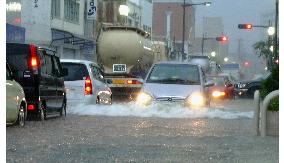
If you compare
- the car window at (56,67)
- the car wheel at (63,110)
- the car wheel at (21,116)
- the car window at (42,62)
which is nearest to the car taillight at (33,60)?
the car window at (42,62)

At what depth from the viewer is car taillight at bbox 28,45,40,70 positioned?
1712 centimetres

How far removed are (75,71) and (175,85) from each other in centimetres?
314

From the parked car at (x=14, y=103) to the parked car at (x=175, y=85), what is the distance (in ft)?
16.3

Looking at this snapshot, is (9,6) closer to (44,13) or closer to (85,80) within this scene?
(44,13)

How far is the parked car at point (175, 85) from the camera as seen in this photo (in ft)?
65.9

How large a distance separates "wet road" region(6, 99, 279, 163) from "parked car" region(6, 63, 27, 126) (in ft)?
0.84

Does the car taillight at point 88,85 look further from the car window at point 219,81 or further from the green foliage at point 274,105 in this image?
the car window at point 219,81

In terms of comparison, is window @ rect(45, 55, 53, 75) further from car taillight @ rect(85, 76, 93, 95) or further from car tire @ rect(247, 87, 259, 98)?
car tire @ rect(247, 87, 259, 98)

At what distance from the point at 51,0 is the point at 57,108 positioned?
2976cm

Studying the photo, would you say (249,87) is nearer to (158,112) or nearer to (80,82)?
(80,82)

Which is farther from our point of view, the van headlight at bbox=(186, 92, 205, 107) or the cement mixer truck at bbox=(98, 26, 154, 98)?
the cement mixer truck at bbox=(98, 26, 154, 98)

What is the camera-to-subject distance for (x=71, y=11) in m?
54.4

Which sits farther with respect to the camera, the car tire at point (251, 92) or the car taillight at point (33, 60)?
the car tire at point (251, 92)

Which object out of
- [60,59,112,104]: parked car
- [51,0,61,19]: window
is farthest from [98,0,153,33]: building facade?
[60,59,112,104]: parked car
